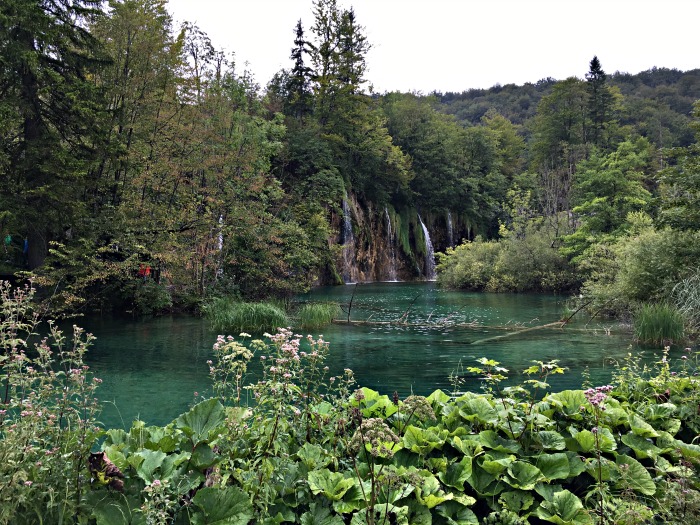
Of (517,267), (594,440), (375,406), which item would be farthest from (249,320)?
(517,267)

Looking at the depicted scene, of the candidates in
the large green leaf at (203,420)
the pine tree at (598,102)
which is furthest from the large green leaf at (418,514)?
the pine tree at (598,102)

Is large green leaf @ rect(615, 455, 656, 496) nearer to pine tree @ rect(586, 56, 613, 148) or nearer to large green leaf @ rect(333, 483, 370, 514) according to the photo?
large green leaf @ rect(333, 483, 370, 514)

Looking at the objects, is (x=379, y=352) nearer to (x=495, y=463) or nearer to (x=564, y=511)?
(x=495, y=463)

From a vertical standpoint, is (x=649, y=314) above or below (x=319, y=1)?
below

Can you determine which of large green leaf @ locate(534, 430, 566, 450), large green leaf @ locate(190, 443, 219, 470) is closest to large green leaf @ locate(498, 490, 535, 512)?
large green leaf @ locate(534, 430, 566, 450)

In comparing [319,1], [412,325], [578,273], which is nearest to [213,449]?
[412,325]

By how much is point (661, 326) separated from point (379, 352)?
221 inches

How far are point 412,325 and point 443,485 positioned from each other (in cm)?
1055

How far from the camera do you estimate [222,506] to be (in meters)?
1.91

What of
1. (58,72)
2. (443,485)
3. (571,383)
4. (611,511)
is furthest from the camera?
(58,72)

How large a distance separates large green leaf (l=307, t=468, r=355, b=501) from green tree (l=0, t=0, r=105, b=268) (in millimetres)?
11752

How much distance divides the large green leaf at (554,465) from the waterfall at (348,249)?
96.1 feet

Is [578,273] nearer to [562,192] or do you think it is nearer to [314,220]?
[314,220]

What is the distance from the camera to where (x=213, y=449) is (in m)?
2.31
